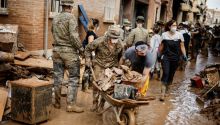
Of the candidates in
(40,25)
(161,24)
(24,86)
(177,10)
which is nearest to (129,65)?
(24,86)

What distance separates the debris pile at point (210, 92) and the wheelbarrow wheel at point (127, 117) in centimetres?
266

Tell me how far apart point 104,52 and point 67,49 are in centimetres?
76

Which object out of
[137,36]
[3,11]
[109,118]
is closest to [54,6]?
[3,11]

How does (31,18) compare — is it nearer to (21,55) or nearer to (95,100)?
(21,55)

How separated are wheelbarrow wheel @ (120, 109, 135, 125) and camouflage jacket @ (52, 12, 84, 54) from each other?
1711mm

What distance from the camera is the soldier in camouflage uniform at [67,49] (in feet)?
22.6

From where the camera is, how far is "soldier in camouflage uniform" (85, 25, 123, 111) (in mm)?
6879

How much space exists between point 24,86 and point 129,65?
84.2 inches

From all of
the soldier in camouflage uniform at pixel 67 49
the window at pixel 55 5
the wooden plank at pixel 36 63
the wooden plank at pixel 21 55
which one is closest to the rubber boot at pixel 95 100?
the soldier in camouflage uniform at pixel 67 49

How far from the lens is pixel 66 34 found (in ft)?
22.9

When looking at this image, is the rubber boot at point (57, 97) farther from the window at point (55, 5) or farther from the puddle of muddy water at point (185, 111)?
the window at point (55, 5)

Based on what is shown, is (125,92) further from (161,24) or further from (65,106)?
(161,24)

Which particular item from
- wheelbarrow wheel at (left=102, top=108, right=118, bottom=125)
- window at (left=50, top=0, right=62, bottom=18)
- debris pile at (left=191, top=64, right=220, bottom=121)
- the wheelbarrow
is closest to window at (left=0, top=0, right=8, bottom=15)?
window at (left=50, top=0, right=62, bottom=18)

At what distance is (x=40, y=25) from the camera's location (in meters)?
10.4
